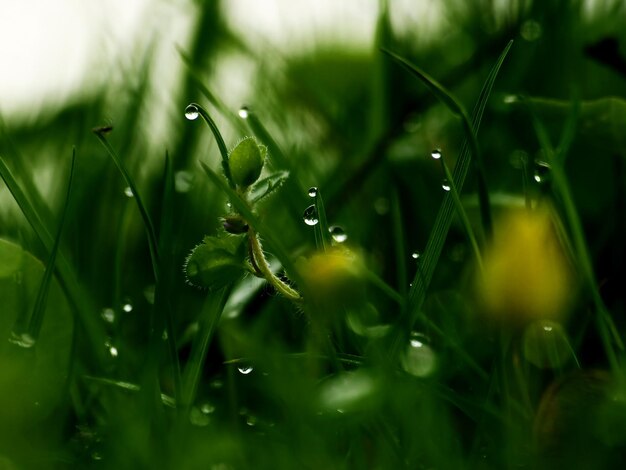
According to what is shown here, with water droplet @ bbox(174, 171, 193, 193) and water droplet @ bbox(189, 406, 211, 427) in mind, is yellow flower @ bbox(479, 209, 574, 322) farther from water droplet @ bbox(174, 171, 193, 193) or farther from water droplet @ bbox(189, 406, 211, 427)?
water droplet @ bbox(174, 171, 193, 193)

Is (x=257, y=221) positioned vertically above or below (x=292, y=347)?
above

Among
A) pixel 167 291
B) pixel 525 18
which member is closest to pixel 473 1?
pixel 525 18

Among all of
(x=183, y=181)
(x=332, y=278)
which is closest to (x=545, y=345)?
(x=332, y=278)

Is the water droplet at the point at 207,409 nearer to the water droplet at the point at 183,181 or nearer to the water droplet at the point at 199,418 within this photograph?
the water droplet at the point at 199,418

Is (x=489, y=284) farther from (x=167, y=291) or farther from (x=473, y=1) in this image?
(x=473, y=1)

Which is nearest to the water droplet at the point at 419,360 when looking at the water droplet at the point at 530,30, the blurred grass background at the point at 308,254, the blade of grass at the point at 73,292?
the blurred grass background at the point at 308,254

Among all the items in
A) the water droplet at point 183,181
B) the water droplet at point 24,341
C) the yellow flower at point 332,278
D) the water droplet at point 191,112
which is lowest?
the water droplet at point 183,181

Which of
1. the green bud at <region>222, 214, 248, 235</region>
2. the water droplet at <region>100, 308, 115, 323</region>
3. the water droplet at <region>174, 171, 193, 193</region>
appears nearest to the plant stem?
the green bud at <region>222, 214, 248, 235</region>
